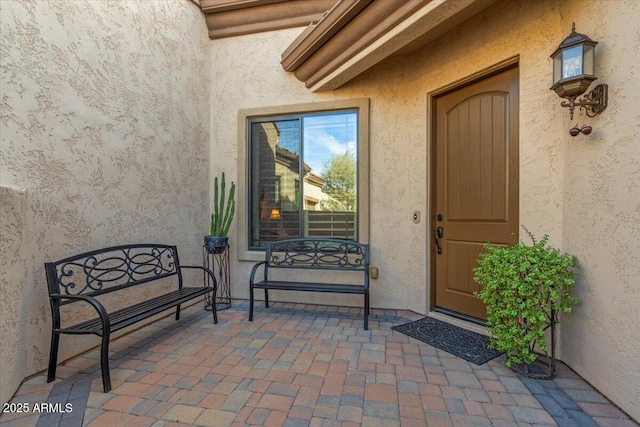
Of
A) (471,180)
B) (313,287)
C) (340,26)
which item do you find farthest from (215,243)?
(471,180)

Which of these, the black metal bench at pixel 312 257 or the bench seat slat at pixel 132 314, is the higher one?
the black metal bench at pixel 312 257

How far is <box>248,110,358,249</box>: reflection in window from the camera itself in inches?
167

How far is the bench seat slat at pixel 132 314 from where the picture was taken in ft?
7.47

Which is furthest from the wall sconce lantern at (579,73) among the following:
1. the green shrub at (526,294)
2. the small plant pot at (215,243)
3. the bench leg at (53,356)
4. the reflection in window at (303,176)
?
the bench leg at (53,356)

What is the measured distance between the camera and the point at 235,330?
3.34 metres

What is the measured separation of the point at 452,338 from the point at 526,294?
3.48 ft

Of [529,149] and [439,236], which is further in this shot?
[439,236]

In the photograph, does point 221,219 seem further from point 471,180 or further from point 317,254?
point 471,180

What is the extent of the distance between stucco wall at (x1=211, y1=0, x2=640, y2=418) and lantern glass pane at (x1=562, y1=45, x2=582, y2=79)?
0.18 metres

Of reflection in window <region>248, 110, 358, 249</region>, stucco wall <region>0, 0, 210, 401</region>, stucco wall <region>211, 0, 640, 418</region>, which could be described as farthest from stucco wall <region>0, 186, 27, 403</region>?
reflection in window <region>248, 110, 358, 249</region>

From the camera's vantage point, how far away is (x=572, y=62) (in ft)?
7.02

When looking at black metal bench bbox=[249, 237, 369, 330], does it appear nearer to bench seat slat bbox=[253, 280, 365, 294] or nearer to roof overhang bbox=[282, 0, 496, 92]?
bench seat slat bbox=[253, 280, 365, 294]

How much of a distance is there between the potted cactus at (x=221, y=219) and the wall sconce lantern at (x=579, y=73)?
3.61m

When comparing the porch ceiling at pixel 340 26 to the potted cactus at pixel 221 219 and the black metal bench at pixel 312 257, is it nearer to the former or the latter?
the potted cactus at pixel 221 219
